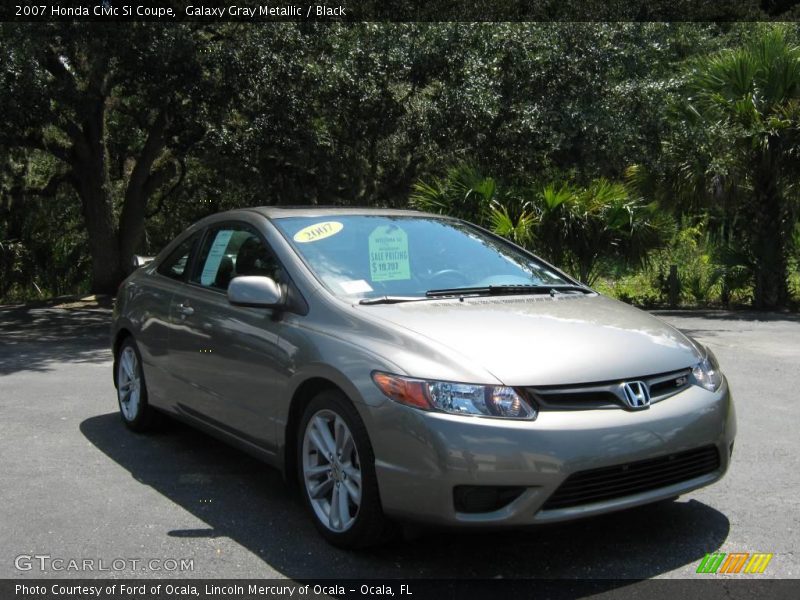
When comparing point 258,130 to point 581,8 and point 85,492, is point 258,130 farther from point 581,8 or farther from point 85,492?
point 85,492

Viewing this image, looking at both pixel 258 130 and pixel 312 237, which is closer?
pixel 312 237

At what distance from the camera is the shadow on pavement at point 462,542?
12.9 ft

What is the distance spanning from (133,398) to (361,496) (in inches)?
118

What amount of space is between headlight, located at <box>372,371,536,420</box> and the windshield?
3.30 ft

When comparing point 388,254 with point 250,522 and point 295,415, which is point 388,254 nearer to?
point 295,415

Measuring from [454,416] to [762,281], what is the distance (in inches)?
487

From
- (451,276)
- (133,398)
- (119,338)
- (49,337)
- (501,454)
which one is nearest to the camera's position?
(501,454)

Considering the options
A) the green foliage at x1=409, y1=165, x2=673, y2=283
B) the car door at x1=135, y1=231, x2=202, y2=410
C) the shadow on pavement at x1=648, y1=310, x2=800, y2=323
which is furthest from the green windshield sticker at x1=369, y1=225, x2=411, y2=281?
the shadow on pavement at x1=648, y1=310, x2=800, y2=323

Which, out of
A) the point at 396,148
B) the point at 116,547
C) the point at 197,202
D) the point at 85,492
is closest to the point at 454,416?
the point at 116,547

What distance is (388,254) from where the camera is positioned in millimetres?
5117

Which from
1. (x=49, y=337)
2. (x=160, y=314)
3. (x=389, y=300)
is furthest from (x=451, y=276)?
(x=49, y=337)

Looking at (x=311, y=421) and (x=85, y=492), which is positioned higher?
(x=311, y=421)

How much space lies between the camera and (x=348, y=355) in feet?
13.5

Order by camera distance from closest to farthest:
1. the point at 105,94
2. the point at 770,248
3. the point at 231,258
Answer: the point at 231,258 → the point at 770,248 → the point at 105,94
